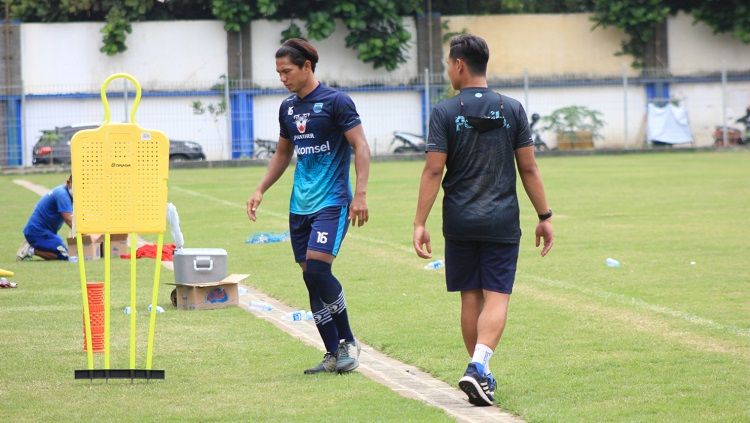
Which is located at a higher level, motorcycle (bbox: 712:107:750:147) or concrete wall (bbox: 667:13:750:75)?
concrete wall (bbox: 667:13:750:75)

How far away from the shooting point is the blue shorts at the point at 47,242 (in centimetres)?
1625

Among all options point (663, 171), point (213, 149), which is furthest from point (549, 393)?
point (213, 149)

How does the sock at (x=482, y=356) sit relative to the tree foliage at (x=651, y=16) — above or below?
below

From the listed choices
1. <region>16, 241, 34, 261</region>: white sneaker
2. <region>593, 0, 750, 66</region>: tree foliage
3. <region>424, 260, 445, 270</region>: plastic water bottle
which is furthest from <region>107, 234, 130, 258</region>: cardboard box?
<region>593, 0, 750, 66</region>: tree foliage

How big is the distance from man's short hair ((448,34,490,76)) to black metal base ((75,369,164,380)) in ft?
8.74

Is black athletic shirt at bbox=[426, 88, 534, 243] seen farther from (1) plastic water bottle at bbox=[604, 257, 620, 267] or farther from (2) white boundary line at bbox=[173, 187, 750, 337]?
(1) plastic water bottle at bbox=[604, 257, 620, 267]

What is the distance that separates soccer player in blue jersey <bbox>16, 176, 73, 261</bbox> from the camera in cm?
1630

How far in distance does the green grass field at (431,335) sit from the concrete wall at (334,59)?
3078cm

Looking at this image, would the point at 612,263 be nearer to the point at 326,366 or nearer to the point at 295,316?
the point at 295,316

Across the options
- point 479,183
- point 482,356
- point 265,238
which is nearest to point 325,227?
point 479,183

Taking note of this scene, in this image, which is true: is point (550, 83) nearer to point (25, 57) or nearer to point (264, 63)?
point (264, 63)

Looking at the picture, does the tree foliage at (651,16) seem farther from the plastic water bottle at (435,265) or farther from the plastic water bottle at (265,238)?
the plastic water bottle at (435,265)

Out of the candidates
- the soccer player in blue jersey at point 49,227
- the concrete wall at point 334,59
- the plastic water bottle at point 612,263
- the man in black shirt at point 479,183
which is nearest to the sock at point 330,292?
the man in black shirt at point 479,183

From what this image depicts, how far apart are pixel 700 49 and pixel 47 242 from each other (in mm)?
41436
